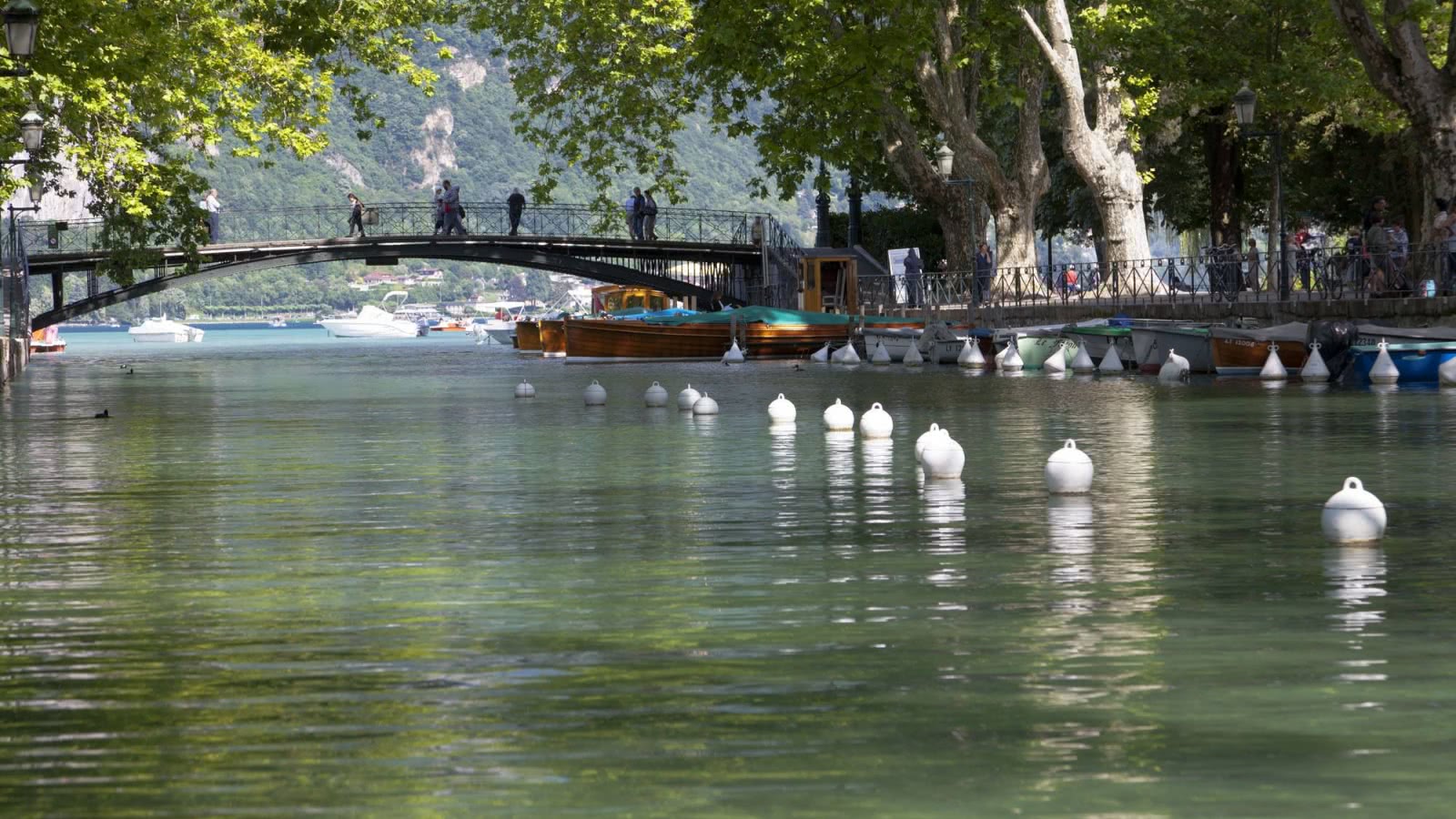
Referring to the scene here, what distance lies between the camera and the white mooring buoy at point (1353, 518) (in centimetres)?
1262

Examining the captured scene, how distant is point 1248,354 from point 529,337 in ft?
156

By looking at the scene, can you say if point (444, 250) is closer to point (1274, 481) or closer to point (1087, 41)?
point (1087, 41)

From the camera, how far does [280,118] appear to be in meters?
53.0

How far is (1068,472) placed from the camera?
1568cm

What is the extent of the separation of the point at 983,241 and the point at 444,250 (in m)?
27.3

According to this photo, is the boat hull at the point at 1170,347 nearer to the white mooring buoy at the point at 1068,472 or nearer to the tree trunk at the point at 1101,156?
the tree trunk at the point at 1101,156

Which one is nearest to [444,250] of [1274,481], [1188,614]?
[1274,481]

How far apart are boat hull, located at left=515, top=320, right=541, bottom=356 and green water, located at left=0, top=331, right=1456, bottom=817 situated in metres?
60.2

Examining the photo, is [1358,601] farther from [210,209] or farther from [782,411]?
[210,209]

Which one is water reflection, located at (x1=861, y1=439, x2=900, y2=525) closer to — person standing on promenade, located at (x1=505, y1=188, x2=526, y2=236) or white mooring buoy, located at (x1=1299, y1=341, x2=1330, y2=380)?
white mooring buoy, located at (x1=1299, y1=341, x2=1330, y2=380)

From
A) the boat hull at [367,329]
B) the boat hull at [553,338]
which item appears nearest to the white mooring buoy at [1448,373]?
the boat hull at [553,338]

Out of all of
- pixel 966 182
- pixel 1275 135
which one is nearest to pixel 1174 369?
pixel 1275 135

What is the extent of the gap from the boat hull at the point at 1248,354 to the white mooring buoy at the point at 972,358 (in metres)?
8.29

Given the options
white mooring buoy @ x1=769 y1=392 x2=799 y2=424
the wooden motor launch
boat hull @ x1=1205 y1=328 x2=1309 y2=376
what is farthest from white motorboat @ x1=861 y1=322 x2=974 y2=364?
white mooring buoy @ x1=769 y1=392 x2=799 y2=424
